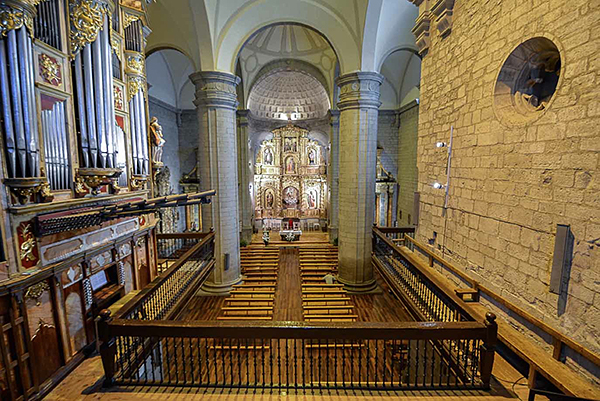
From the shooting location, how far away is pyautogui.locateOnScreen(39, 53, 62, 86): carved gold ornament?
3.72 metres

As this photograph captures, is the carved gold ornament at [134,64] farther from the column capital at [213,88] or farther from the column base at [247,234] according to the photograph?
the column base at [247,234]

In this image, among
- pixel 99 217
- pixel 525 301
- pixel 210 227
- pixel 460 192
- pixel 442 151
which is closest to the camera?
pixel 525 301

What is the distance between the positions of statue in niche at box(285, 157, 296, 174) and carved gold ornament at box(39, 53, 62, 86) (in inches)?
657

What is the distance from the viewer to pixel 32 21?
3.49m

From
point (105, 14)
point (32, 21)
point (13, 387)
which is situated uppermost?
point (105, 14)

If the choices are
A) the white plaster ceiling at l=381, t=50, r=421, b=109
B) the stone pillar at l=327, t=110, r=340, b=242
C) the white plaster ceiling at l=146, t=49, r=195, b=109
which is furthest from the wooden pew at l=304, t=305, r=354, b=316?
the white plaster ceiling at l=146, t=49, r=195, b=109

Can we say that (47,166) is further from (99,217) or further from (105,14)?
(105,14)

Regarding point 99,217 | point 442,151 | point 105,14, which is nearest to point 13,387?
point 99,217

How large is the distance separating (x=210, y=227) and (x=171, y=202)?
4.74 metres

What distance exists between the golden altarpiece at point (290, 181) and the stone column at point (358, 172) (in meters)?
9.87

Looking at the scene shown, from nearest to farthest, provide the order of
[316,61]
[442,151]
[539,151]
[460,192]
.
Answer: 1. [539,151]
2. [460,192]
3. [442,151]
4. [316,61]

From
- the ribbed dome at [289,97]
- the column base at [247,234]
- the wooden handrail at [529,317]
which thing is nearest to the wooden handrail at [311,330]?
the wooden handrail at [529,317]

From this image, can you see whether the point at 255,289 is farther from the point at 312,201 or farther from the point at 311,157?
the point at 311,157

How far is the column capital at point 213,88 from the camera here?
914 centimetres
